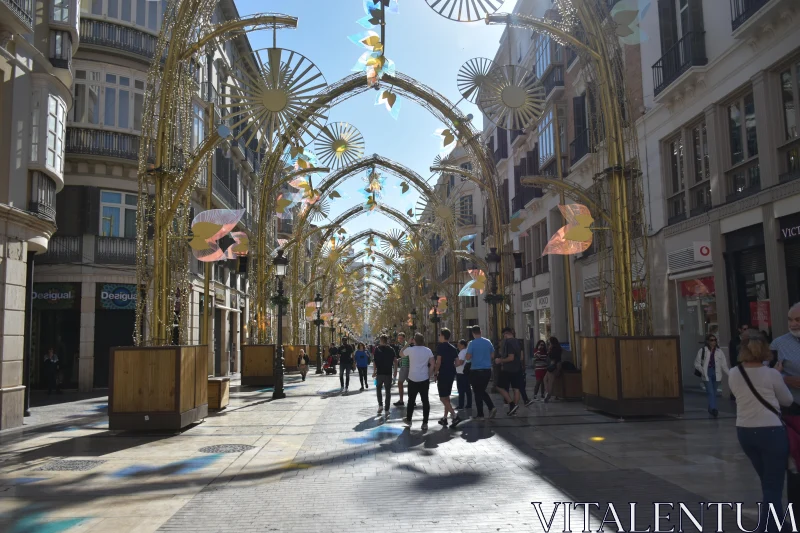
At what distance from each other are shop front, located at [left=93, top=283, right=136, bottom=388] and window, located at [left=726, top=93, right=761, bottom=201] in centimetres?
2035

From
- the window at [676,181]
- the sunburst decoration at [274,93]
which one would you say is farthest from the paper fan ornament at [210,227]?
the window at [676,181]

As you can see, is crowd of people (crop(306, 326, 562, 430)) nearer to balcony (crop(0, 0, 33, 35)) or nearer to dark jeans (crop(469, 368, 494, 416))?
dark jeans (crop(469, 368, 494, 416))

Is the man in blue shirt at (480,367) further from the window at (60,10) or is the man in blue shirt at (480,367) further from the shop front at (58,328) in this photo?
the shop front at (58,328)

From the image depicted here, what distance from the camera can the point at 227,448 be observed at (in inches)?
432

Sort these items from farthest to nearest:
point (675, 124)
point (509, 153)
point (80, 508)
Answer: point (509, 153) < point (675, 124) < point (80, 508)

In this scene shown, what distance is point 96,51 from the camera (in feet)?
81.1

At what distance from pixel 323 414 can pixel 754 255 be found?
1089 centimetres

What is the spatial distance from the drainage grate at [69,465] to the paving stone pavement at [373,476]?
0.15 metres

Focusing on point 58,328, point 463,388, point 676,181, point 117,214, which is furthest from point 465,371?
point 58,328

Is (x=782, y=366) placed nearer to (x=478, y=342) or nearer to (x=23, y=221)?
(x=478, y=342)

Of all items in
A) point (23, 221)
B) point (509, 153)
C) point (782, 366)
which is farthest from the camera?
point (509, 153)

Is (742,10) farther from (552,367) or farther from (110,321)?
(110,321)

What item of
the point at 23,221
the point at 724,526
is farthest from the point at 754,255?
the point at 23,221

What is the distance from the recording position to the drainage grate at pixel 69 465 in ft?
30.4
